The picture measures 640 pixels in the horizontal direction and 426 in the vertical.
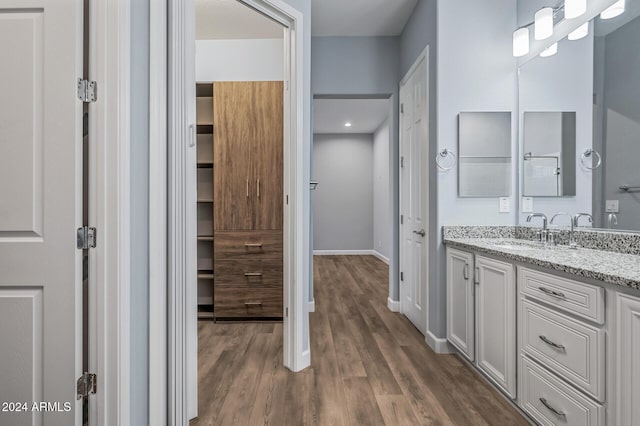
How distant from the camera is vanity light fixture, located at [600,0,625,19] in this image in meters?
1.71

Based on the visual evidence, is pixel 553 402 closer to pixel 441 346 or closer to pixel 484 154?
pixel 441 346

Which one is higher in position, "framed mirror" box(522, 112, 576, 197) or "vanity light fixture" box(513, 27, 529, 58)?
"vanity light fixture" box(513, 27, 529, 58)

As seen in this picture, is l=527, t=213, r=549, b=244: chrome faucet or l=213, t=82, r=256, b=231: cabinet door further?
l=213, t=82, r=256, b=231: cabinet door

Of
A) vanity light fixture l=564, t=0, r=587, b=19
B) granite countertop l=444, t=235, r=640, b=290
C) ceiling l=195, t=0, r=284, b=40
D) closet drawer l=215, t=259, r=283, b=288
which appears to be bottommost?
closet drawer l=215, t=259, r=283, b=288

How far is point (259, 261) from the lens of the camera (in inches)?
124

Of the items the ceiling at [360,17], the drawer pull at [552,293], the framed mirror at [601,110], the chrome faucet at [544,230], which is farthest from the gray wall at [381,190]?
the drawer pull at [552,293]

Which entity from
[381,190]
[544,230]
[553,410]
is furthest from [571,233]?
[381,190]

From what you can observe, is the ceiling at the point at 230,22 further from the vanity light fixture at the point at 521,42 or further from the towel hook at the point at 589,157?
the towel hook at the point at 589,157

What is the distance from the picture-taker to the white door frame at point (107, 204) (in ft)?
4.21

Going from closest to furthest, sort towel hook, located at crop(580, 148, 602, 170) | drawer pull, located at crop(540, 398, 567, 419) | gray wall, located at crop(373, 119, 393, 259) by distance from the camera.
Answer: drawer pull, located at crop(540, 398, 567, 419), towel hook, located at crop(580, 148, 602, 170), gray wall, located at crop(373, 119, 393, 259)

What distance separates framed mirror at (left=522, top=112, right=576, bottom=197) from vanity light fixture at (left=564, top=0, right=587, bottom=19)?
22.0 inches

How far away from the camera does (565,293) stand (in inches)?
53.7

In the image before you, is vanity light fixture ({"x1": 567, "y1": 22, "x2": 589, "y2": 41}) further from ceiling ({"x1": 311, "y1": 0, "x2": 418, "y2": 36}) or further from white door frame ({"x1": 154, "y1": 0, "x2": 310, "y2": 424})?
white door frame ({"x1": 154, "y1": 0, "x2": 310, "y2": 424})

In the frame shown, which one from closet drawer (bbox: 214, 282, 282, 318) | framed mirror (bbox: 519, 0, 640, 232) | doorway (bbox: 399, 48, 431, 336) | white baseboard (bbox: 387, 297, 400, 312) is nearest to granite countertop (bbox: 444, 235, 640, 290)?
framed mirror (bbox: 519, 0, 640, 232)
